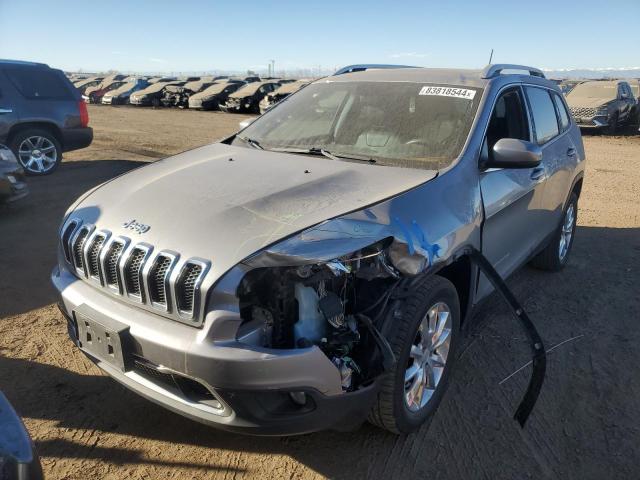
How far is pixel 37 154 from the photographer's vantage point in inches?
A: 363

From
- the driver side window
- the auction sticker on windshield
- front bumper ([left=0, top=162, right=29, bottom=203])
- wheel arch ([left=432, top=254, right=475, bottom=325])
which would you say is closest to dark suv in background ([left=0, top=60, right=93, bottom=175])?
front bumper ([left=0, top=162, right=29, bottom=203])

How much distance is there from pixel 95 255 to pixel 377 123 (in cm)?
197

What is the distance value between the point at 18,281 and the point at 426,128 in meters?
3.74

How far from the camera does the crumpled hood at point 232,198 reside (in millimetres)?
2223

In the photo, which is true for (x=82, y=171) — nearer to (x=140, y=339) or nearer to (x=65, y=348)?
(x=65, y=348)

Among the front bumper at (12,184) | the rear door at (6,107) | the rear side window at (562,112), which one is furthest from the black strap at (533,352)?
the rear door at (6,107)

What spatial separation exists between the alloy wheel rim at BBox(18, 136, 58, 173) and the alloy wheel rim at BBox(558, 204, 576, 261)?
8553 millimetres

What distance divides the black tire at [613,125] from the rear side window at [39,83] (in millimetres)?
16695

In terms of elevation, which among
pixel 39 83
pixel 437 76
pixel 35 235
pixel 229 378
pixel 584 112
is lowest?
pixel 584 112

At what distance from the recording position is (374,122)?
3492mm

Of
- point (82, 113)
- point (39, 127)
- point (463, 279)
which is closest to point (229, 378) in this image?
point (463, 279)

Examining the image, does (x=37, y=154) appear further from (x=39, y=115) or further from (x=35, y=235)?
(x=35, y=235)

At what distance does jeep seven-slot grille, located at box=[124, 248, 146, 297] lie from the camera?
2285mm

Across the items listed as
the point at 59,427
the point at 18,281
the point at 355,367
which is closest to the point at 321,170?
the point at 355,367
